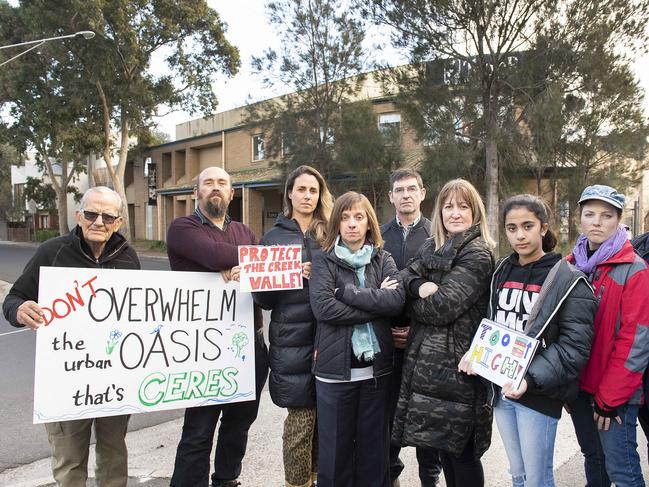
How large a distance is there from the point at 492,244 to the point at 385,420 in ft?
4.16

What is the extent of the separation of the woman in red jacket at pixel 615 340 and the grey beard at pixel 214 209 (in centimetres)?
237

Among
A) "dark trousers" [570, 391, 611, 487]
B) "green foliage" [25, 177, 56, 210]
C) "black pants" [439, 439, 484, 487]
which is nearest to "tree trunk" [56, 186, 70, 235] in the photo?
"green foliage" [25, 177, 56, 210]

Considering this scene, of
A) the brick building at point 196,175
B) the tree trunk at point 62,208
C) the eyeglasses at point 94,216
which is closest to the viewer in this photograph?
the eyeglasses at point 94,216

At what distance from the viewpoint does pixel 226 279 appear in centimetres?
331

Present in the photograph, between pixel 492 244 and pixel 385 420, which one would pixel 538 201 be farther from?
pixel 385 420

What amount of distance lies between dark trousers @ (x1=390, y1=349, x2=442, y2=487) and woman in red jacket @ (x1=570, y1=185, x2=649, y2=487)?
1.01 m

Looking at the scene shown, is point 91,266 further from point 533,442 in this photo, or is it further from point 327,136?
point 327,136

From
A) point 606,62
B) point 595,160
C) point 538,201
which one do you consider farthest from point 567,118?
point 538,201

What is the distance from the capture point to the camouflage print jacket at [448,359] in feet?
8.32

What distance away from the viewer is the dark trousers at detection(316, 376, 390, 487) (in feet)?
9.21

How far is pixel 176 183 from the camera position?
35.9 metres

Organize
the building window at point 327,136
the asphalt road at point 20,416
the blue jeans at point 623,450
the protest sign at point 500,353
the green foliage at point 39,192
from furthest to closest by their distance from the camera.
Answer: the green foliage at point 39,192 → the building window at point 327,136 → the asphalt road at point 20,416 → the blue jeans at point 623,450 → the protest sign at point 500,353

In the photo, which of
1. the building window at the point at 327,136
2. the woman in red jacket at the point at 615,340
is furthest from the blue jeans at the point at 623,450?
the building window at the point at 327,136

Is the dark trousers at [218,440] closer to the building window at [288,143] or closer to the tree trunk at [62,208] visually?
→ the building window at [288,143]
